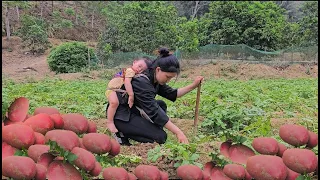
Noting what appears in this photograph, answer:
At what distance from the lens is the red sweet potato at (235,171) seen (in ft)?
5.48

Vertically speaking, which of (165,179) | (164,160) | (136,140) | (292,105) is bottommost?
(292,105)

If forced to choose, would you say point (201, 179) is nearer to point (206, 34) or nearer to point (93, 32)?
point (206, 34)

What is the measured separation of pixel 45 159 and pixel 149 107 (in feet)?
7.70

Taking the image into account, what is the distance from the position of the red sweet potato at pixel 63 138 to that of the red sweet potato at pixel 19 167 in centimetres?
12

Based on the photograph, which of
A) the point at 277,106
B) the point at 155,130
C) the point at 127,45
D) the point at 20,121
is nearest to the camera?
the point at 20,121

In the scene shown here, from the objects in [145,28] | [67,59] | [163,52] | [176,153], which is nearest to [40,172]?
[176,153]

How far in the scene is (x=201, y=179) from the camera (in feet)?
5.68

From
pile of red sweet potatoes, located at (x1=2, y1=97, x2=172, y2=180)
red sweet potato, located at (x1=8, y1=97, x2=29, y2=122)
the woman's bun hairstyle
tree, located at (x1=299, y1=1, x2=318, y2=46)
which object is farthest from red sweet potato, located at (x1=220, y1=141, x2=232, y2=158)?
tree, located at (x1=299, y1=1, x2=318, y2=46)

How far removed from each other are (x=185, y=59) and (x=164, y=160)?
21533 millimetres

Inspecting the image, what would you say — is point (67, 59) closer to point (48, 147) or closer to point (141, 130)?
point (141, 130)

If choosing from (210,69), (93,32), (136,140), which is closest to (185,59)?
(210,69)

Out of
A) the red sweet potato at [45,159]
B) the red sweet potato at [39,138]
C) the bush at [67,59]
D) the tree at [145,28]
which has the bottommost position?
the bush at [67,59]

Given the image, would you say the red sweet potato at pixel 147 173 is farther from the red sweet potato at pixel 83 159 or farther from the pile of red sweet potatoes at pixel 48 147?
the red sweet potato at pixel 83 159

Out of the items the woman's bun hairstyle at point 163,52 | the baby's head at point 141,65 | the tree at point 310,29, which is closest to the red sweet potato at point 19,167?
the woman's bun hairstyle at point 163,52
